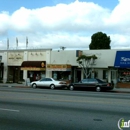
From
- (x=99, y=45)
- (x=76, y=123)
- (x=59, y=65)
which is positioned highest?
(x=99, y=45)

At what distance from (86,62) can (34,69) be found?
24.9 feet

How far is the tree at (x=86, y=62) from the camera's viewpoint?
31656 mm

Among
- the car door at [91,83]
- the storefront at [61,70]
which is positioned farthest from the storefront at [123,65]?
the storefront at [61,70]

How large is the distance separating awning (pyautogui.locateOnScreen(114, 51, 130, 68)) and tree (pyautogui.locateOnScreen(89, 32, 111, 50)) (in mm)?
24559

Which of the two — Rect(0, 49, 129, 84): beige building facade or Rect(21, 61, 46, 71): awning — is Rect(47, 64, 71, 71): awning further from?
Rect(21, 61, 46, 71): awning

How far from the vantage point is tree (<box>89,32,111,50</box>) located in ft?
182

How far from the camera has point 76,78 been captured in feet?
115

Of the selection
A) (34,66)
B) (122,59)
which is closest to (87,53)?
(122,59)

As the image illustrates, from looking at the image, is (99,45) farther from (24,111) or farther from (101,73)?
(24,111)

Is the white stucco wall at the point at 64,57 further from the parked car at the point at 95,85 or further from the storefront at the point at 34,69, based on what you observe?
the parked car at the point at 95,85

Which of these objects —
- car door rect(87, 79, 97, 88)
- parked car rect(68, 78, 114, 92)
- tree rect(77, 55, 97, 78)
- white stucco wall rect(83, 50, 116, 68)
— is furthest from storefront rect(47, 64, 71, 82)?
car door rect(87, 79, 97, 88)

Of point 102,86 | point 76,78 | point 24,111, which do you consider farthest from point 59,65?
point 24,111

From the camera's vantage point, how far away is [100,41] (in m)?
55.7

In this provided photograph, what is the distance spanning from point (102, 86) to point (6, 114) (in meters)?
17.6
